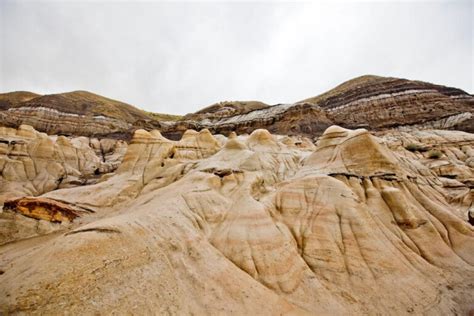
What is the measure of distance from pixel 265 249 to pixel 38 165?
59.7 feet

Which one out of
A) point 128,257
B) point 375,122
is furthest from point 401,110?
point 128,257

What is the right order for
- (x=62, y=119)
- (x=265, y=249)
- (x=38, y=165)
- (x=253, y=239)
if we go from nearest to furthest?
(x=265, y=249)
(x=253, y=239)
(x=38, y=165)
(x=62, y=119)

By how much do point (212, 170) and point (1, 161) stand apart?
15.8 m

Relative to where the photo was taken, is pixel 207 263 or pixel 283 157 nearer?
pixel 207 263

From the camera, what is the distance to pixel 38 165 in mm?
15945

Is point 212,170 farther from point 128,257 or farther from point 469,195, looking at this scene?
point 469,195

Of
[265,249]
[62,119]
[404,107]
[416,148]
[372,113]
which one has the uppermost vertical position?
[62,119]

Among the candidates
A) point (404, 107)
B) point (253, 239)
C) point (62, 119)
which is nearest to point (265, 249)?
point (253, 239)

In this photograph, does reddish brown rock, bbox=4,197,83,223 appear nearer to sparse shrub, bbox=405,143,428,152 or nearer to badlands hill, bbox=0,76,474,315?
badlands hill, bbox=0,76,474,315

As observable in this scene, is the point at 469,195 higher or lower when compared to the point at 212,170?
lower

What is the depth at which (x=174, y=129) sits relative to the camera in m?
34.8

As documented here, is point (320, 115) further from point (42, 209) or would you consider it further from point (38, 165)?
point (42, 209)

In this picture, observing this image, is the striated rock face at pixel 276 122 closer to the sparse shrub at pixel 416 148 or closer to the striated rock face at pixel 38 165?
the sparse shrub at pixel 416 148

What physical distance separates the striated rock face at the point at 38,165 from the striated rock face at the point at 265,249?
26.4 ft
